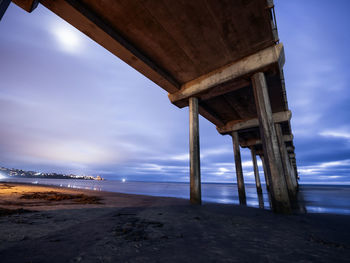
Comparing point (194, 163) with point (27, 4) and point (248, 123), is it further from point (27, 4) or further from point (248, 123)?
point (248, 123)

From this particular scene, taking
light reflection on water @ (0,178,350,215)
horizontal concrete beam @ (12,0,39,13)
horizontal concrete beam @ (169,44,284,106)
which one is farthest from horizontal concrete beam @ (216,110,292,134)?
horizontal concrete beam @ (12,0,39,13)

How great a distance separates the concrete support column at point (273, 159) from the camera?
16.6 feet

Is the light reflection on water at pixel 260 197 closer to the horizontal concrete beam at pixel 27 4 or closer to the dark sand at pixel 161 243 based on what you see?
the dark sand at pixel 161 243

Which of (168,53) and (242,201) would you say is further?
(242,201)

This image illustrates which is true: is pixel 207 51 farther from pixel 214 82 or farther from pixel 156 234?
pixel 156 234

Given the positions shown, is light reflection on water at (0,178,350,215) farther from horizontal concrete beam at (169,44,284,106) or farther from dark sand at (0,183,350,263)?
dark sand at (0,183,350,263)

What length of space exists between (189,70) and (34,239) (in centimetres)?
770

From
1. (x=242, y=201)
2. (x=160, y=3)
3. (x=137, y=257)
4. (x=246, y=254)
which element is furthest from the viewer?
(x=242, y=201)

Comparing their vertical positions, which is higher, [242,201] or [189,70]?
[189,70]

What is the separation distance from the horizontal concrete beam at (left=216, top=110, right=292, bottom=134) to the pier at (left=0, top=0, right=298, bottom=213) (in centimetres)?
332

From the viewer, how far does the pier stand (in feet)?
16.1

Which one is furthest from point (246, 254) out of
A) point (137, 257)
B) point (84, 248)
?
point (84, 248)

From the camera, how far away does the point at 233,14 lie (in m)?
5.08

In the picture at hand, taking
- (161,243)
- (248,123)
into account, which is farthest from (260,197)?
(161,243)
